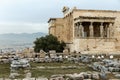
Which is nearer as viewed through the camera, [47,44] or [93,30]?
[47,44]

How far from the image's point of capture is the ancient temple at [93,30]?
163ft

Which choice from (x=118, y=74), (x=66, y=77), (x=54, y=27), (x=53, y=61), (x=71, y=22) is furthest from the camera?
(x=54, y=27)

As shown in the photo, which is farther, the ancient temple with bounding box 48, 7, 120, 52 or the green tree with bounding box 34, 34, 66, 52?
the green tree with bounding box 34, 34, 66, 52

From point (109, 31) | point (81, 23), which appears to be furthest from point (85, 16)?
point (109, 31)

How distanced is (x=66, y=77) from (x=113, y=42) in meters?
34.4

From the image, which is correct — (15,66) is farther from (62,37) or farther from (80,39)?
(62,37)

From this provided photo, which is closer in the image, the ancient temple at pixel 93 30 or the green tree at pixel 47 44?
the ancient temple at pixel 93 30

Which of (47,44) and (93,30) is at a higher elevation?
(93,30)

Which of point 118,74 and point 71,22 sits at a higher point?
point 71,22

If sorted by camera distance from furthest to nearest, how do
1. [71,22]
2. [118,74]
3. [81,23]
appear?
[71,22], [81,23], [118,74]

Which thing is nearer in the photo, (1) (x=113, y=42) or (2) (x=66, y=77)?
(2) (x=66, y=77)

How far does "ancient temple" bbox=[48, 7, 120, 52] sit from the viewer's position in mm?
49688

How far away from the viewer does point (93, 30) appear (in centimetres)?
5584

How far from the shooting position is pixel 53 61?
90.6 feet
